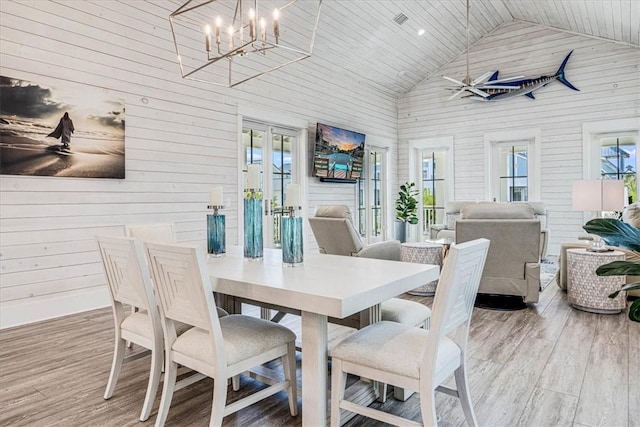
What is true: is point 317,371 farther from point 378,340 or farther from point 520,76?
point 520,76

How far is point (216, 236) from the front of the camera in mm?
2471

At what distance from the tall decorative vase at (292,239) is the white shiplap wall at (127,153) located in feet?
8.97

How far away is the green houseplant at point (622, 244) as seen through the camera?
4.85ft

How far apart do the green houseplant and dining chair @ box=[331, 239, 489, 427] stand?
0.44 meters

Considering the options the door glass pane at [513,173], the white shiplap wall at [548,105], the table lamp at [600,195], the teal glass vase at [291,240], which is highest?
the white shiplap wall at [548,105]

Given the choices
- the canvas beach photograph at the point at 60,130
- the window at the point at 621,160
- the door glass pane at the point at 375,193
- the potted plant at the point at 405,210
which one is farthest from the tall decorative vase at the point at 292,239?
the window at the point at 621,160

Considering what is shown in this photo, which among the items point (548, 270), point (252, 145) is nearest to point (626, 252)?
point (548, 270)

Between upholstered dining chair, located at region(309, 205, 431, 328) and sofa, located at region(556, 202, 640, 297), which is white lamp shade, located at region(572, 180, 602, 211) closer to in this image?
sofa, located at region(556, 202, 640, 297)

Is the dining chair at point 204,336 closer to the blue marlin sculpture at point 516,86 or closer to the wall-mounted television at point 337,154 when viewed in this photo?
the wall-mounted television at point 337,154

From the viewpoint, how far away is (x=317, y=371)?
161cm

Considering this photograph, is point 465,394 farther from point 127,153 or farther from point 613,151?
point 613,151

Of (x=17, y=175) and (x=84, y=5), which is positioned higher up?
(x=84, y=5)

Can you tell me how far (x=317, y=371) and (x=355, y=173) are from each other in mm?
5803

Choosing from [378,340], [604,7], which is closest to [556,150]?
[604,7]
